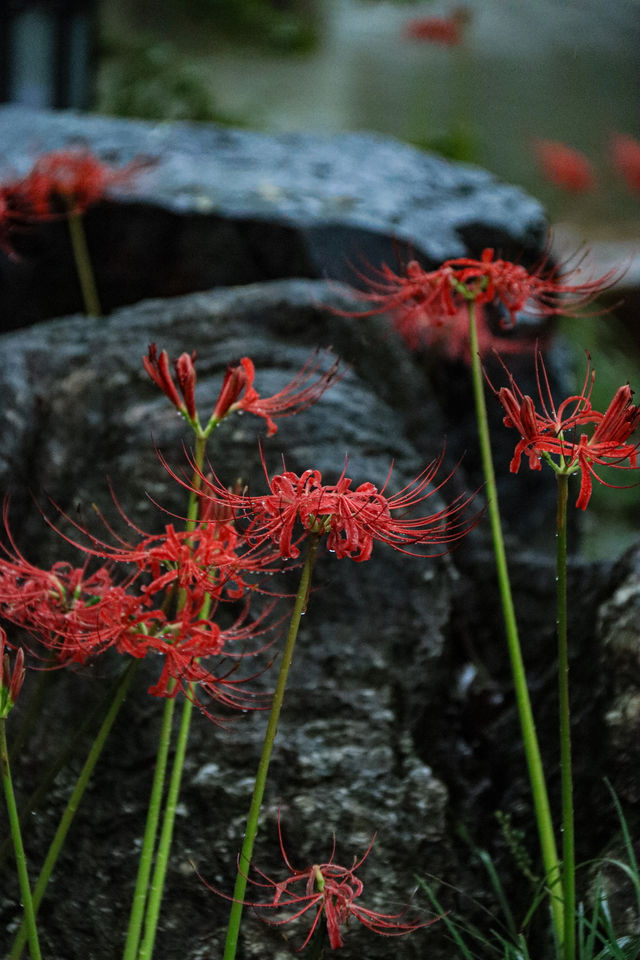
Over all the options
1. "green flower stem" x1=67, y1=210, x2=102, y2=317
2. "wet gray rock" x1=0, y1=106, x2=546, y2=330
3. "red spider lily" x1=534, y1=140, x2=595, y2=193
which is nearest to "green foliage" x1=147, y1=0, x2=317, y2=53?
"red spider lily" x1=534, y1=140, x2=595, y2=193

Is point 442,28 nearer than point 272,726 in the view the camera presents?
No

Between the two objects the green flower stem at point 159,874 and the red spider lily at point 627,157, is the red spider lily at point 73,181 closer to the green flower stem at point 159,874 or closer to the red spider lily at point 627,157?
the green flower stem at point 159,874

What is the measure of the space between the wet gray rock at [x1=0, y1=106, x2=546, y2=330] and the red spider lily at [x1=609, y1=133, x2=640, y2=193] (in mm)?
2107

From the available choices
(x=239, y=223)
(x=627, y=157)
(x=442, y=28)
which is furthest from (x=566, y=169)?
(x=239, y=223)

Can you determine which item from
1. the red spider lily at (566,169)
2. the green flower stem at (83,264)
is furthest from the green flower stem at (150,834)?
the red spider lily at (566,169)

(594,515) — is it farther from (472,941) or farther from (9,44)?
(9,44)

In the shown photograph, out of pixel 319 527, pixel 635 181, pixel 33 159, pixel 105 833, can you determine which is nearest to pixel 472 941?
pixel 105 833

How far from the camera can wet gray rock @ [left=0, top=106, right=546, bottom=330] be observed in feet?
6.29

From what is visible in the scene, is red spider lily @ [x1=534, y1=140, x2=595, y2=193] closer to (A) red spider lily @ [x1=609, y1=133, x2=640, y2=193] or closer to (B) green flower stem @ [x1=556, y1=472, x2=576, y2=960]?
(A) red spider lily @ [x1=609, y1=133, x2=640, y2=193]

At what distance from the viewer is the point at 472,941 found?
3.33 feet

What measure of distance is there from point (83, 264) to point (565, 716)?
1.38 meters

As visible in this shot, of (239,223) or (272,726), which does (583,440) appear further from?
(239,223)

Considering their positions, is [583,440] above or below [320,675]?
above

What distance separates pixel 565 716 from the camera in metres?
0.73
